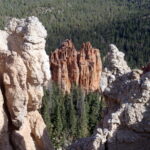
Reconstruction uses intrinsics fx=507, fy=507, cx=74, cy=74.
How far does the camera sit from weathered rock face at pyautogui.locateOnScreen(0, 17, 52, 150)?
1113cm

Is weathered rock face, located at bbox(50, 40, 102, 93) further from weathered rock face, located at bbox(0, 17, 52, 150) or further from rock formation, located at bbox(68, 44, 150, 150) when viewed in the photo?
rock formation, located at bbox(68, 44, 150, 150)

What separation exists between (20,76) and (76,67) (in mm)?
43131

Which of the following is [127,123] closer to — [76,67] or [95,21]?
[76,67]

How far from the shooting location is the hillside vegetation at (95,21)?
9802cm

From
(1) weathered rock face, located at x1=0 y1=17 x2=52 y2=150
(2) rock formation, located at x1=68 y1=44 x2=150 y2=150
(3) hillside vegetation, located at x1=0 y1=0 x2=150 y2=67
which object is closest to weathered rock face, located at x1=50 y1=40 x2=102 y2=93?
(3) hillside vegetation, located at x1=0 y1=0 x2=150 y2=67

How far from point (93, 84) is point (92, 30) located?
213 ft

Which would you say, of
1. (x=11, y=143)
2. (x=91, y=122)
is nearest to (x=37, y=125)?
(x=11, y=143)

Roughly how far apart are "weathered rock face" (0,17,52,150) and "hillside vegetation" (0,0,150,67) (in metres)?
65.6

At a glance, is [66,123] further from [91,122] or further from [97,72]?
[97,72]

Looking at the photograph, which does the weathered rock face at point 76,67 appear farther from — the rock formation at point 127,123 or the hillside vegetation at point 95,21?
the rock formation at point 127,123

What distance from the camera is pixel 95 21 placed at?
5123 inches

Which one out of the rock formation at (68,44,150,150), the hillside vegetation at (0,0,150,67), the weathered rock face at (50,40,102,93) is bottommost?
the hillside vegetation at (0,0,150,67)

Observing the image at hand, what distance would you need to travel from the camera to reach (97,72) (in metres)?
55.2

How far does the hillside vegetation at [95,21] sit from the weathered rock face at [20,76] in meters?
65.6
